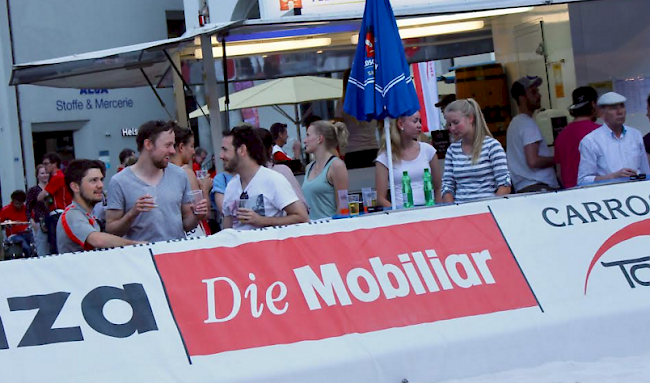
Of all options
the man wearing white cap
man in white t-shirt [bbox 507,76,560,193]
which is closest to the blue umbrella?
the man wearing white cap

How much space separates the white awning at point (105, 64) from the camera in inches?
350

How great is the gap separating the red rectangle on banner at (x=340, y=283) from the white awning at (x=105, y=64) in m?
2.91

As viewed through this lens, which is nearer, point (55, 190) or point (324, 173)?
point (324, 173)

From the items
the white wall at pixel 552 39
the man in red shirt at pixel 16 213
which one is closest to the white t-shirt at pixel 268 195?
the white wall at pixel 552 39

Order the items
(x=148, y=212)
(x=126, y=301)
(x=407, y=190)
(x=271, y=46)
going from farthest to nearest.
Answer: (x=271, y=46) → (x=407, y=190) → (x=148, y=212) → (x=126, y=301)

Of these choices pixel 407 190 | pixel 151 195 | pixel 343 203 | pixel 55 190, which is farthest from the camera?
pixel 55 190

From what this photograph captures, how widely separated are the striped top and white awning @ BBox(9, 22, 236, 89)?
235 cm

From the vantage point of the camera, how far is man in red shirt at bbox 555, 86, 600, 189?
838 cm

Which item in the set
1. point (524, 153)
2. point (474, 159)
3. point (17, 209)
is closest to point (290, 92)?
point (17, 209)

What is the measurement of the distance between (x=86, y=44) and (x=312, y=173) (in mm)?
19771

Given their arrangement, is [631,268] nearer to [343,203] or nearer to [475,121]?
[475,121]

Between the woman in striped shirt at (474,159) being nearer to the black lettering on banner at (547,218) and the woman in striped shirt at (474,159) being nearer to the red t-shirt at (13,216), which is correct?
the black lettering on banner at (547,218)

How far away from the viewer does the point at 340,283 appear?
592 cm

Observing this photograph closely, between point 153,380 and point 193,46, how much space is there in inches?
184
